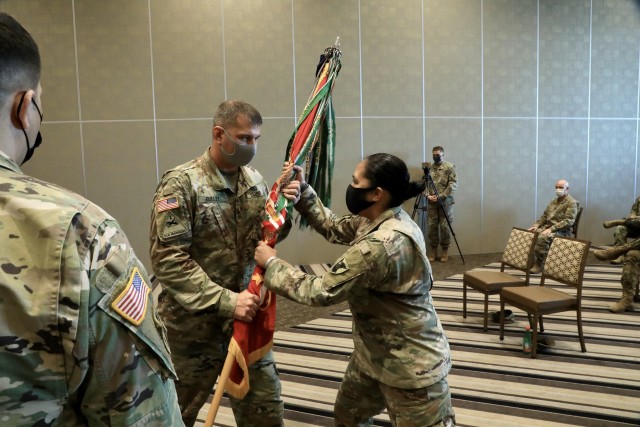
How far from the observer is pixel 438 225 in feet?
24.6

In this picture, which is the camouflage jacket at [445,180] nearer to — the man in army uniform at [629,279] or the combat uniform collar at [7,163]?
the man in army uniform at [629,279]

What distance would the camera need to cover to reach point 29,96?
2.82ft

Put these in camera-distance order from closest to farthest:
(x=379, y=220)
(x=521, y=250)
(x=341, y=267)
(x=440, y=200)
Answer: (x=341, y=267)
(x=379, y=220)
(x=521, y=250)
(x=440, y=200)

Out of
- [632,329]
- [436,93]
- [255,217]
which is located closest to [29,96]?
[255,217]

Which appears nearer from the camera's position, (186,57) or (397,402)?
(397,402)

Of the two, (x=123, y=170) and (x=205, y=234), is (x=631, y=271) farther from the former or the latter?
(x=123, y=170)

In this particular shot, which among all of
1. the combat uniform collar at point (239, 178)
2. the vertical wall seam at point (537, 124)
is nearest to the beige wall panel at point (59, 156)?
the combat uniform collar at point (239, 178)

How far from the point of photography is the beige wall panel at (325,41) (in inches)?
273

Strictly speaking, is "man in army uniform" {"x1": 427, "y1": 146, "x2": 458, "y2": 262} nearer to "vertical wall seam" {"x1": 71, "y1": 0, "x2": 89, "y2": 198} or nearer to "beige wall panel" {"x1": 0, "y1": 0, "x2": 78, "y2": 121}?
"vertical wall seam" {"x1": 71, "y1": 0, "x2": 89, "y2": 198}

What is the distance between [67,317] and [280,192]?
62.9 inches

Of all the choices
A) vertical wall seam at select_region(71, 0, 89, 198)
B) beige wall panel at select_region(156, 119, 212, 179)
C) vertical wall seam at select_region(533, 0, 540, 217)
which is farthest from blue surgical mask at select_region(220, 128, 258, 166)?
vertical wall seam at select_region(533, 0, 540, 217)

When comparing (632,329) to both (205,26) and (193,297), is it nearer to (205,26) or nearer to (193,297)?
(193,297)

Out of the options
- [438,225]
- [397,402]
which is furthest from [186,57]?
[397,402]

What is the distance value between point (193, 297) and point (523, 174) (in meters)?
7.13
